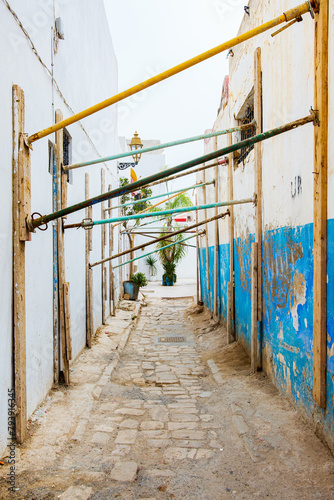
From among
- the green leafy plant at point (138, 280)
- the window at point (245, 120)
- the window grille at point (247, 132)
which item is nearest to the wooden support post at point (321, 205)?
the window at point (245, 120)

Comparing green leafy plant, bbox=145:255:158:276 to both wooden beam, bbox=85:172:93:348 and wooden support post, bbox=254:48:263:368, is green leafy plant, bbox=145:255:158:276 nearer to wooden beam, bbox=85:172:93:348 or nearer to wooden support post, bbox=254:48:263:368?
wooden beam, bbox=85:172:93:348

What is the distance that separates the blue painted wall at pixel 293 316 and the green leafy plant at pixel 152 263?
67.5ft

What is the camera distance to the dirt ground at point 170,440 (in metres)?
3.05

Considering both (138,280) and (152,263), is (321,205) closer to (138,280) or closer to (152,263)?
(138,280)

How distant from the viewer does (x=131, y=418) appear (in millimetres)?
4523

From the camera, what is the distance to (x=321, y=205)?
11.0 ft

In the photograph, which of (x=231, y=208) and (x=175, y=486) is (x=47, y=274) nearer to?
(x=175, y=486)

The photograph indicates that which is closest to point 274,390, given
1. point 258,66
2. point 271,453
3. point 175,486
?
point 271,453

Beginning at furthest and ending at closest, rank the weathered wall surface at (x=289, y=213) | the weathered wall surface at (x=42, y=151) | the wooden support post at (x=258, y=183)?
the wooden support post at (x=258, y=183) < the weathered wall surface at (x=289, y=213) < the weathered wall surface at (x=42, y=151)

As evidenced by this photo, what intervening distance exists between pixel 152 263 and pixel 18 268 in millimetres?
23146

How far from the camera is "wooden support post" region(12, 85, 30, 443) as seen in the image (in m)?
Result: 3.53

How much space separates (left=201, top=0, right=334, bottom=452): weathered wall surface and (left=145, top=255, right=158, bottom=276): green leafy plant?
20272 mm

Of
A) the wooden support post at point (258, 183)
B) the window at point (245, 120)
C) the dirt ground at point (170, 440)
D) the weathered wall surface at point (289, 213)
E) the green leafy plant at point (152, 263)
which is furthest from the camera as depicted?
the green leafy plant at point (152, 263)

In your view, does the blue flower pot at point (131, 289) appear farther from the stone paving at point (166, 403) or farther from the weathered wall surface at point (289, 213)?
the weathered wall surface at point (289, 213)
